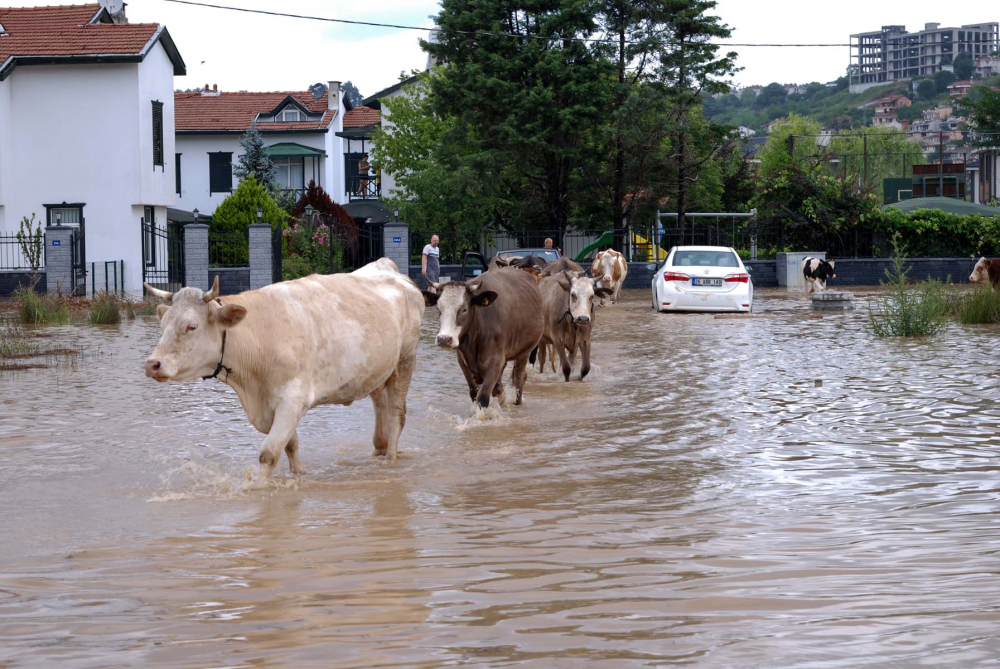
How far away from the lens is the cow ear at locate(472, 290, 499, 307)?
35.4ft

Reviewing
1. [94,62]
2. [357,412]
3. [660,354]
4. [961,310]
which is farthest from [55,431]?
[94,62]

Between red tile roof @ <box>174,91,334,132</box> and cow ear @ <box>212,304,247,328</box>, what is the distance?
49516mm

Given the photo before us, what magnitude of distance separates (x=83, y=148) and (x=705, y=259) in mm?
19371

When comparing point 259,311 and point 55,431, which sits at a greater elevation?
point 259,311

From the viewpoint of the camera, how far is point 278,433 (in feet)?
24.4

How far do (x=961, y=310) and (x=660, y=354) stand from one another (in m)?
7.39

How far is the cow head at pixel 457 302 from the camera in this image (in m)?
10.7

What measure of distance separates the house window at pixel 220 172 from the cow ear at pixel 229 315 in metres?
49.2

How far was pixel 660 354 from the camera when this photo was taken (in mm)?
16875

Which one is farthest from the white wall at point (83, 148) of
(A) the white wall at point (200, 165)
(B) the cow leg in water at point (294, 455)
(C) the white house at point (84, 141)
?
(B) the cow leg in water at point (294, 455)

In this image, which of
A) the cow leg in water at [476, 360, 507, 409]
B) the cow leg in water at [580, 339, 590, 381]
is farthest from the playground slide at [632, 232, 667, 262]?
the cow leg in water at [476, 360, 507, 409]

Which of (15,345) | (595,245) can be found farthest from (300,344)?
(595,245)

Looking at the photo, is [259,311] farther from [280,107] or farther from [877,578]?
[280,107]

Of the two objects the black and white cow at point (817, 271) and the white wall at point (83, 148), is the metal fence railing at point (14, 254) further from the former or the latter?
the black and white cow at point (817, 271)
